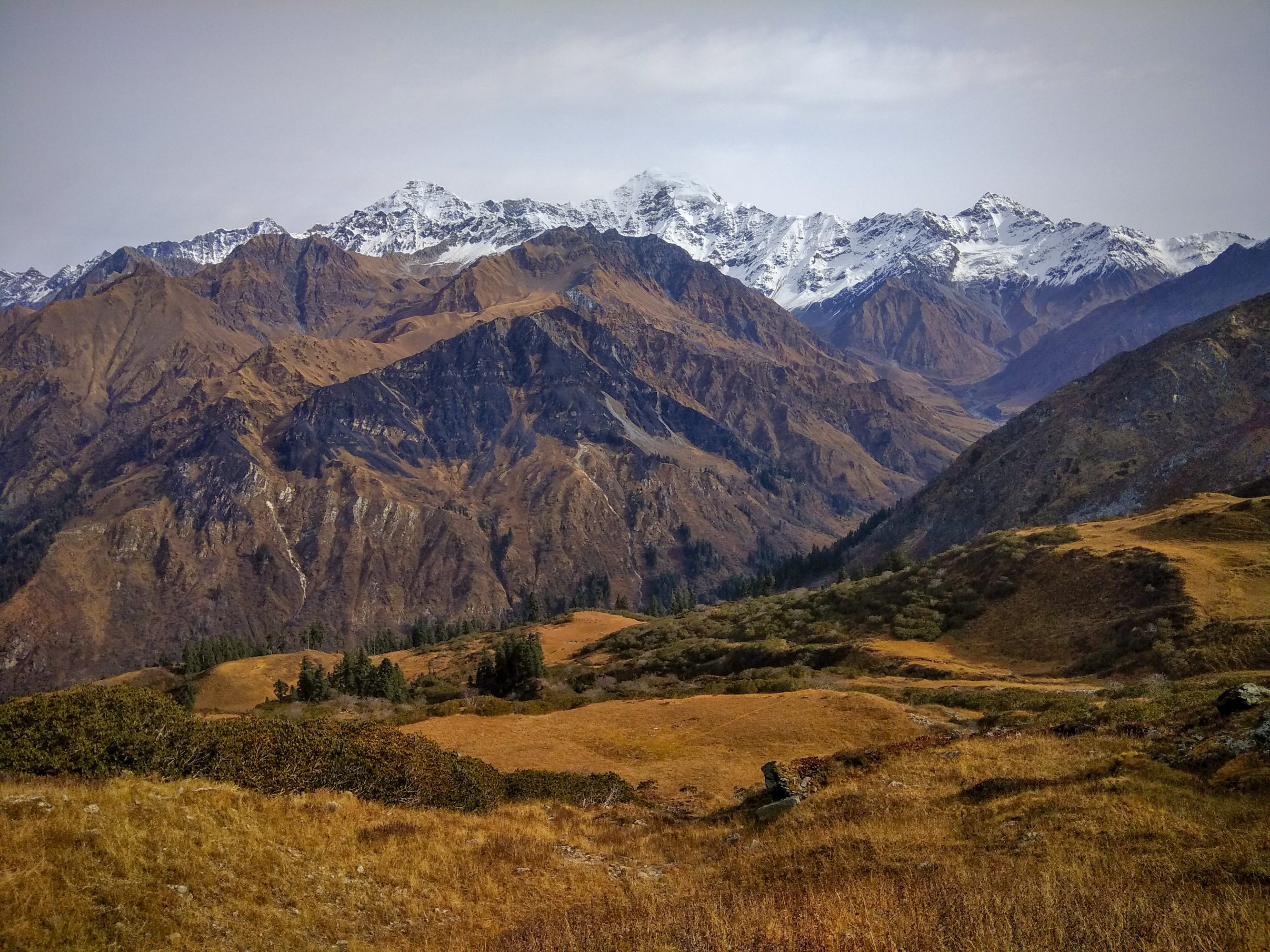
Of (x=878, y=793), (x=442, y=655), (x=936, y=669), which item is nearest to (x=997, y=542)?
(x=936, y=669)

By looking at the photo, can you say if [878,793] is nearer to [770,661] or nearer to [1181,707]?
[1181,707]

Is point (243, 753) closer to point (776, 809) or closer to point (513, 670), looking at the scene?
point (776, 809)

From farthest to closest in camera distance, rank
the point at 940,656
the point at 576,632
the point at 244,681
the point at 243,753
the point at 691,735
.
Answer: the point at 576,632 < the point at 244,681 < the point at 940,656 < the point at 691,735 < the point at 243,753

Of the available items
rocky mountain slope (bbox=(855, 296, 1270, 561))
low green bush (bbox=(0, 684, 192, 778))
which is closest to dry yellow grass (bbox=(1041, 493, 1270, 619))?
low green bush (bbox=(0, 684, 192, 778))

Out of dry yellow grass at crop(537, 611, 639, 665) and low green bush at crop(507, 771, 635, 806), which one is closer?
low green bush at crop(507, 771, 635, 806)

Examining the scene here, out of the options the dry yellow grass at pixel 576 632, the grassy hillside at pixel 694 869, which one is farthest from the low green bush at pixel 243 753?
the dry yellow grass at pixel 576 632

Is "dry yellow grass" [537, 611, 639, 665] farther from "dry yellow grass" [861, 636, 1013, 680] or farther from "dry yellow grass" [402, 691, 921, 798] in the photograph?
"dry yellow grass" [402, 691, 921, 798]

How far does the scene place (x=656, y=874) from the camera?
15.9 metres

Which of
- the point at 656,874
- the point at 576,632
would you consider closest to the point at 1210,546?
the point at 656,874

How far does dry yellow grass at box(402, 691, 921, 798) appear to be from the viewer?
28125 millimetres

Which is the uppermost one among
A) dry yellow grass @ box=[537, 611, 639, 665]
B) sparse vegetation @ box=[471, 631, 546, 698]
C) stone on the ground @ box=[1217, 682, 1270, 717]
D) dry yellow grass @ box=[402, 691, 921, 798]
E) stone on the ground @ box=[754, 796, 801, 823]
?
stone on the ground @ box=[1217, 682, 1270, 717]

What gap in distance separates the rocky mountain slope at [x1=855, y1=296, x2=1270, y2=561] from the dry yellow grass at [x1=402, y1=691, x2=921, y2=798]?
10283cm

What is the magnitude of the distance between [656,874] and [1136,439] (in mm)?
139722

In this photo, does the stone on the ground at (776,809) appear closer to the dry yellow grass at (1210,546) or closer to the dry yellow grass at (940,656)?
the dry yellow grass at (940,656)
